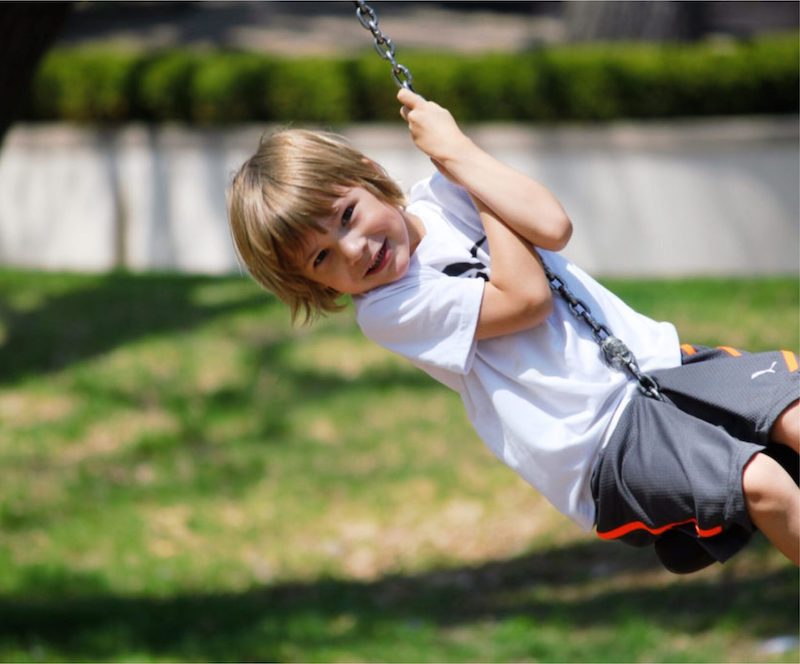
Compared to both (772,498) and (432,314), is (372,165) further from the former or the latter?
(772,498)

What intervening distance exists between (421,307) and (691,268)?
7292 mm

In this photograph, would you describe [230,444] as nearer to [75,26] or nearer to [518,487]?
[518,487]

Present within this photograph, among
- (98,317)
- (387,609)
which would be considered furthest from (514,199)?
(98,317)

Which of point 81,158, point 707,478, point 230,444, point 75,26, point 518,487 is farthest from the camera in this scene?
point 75,26

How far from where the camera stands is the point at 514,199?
277 centimetres

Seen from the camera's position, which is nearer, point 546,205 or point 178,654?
point 546,205

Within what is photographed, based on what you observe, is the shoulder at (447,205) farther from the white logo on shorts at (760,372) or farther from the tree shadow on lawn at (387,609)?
the tree shadow on lawn at (387,609)

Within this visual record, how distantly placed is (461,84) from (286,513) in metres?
4.47

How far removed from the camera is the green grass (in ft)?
17.8

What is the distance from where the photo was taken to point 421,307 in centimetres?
286

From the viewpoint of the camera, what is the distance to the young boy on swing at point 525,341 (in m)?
2.77

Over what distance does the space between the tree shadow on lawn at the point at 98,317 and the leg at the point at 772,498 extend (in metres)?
6.40

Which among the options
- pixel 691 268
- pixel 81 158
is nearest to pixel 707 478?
pixel 691 268

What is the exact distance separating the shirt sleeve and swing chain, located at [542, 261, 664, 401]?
182 millimetres
